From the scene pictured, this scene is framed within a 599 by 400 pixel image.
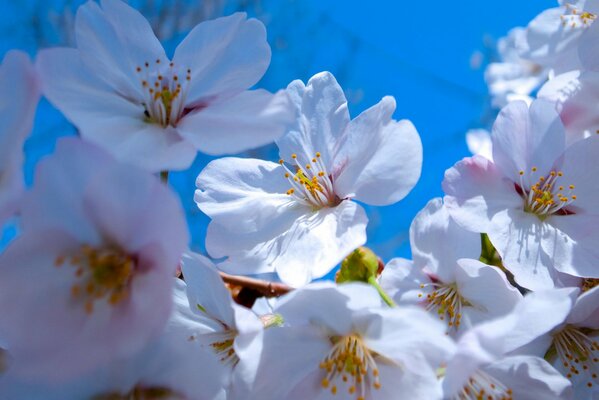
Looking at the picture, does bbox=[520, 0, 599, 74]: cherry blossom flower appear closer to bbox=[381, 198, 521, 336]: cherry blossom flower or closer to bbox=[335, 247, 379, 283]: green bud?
bbox=[381, 198, 521, 336]: cherry blossom flower

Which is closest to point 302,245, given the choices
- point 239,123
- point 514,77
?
point 239,123

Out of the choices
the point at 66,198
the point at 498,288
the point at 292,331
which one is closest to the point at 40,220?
the point at 66,198

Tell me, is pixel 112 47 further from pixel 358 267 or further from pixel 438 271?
pixel 438 271

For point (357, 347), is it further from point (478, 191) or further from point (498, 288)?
point (478, 191)

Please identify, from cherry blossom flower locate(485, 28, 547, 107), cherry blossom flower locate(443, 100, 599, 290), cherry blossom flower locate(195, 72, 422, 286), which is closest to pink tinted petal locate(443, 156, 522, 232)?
cherry blossom flower locate(443, 100, 599, 290)

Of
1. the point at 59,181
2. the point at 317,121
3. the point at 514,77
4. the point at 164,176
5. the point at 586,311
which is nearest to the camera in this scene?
the point at 59,181

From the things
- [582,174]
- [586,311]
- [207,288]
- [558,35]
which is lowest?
[207,288]

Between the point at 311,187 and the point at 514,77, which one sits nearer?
the point at 311,187

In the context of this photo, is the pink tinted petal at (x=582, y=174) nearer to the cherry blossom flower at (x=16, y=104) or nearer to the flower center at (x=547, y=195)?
the flower center at (x=547, y=195)
